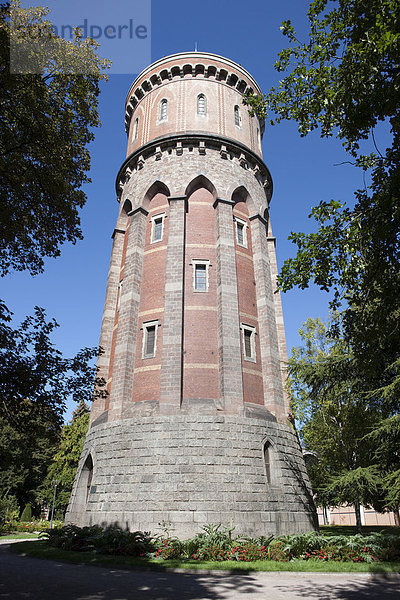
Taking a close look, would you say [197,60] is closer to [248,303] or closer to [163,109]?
[163,109]

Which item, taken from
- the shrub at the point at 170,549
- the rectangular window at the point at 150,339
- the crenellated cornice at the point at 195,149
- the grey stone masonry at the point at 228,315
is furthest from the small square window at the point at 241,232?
the shrub at the point at 170,549

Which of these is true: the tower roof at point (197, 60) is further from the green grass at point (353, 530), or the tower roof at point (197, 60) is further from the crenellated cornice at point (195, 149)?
the green grass at point (353, 530)

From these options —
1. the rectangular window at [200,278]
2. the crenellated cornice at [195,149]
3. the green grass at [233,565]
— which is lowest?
the green grass at [233,565]

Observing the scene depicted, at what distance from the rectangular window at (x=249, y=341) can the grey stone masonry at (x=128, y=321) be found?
5.19 m

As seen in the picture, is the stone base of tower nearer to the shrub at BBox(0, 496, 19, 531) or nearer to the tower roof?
the shrub at BBox(0, 496, 19, 531)

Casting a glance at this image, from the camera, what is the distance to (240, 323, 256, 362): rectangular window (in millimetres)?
19391

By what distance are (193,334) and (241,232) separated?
733 cm

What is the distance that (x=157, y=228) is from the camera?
2217 centimetres

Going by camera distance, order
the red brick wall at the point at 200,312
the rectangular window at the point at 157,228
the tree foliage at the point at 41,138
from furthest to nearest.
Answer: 1. the rectangular window at the point at 157,228
2. the red brick wall at the point at 200,312
3. the tree foliage at the point at 41,138

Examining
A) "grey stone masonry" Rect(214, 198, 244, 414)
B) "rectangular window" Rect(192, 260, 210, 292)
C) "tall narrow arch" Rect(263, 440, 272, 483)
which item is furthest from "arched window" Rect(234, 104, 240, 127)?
"tall narrow arch" Rect(263, 440, 272, 483)

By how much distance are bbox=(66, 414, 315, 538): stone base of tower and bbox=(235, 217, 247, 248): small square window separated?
974 cm

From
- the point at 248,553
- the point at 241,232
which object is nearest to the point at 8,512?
the point at 248,553

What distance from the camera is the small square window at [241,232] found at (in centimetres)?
2241

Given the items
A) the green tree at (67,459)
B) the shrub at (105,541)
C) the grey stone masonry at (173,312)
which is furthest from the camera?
the green tree at (67,459)
